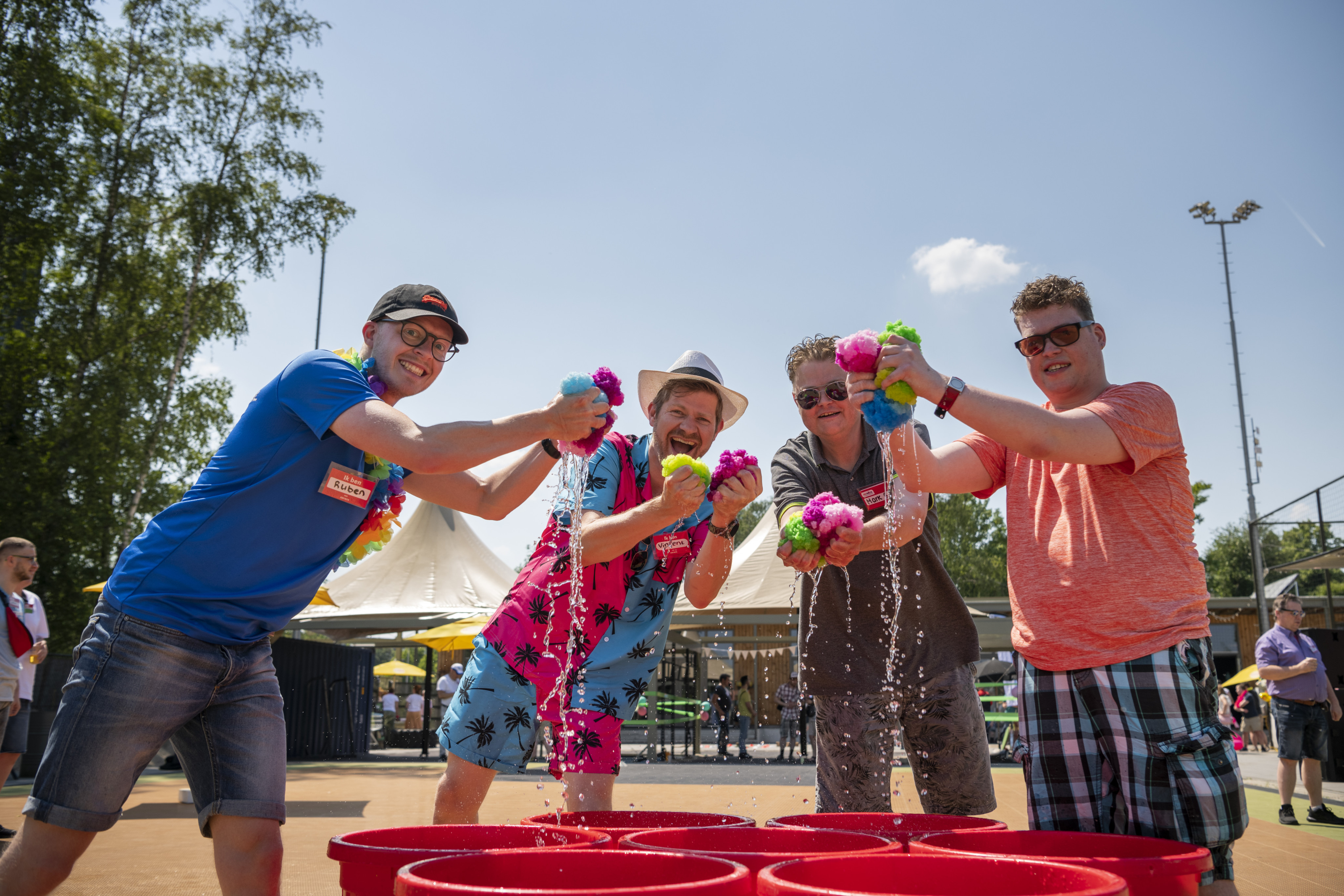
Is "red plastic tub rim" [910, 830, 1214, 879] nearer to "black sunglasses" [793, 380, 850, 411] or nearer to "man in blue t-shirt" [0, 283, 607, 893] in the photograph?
"man in blue t-shirt" [0, 283, 607, 893]

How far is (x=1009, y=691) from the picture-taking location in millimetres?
14227

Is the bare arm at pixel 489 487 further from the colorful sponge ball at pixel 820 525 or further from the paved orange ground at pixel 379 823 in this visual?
the paved orange ground at pixel 379 823

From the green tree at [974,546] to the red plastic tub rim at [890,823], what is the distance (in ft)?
175

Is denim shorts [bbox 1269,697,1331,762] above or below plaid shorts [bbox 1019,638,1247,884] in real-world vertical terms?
below

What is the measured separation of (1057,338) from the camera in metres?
2.59

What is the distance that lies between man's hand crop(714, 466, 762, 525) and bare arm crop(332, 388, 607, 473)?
0.86 metres

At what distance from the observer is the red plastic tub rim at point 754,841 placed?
1871 mm

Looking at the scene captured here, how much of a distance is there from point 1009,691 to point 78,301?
18.2m

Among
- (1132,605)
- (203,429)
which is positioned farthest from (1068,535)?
(203,429)

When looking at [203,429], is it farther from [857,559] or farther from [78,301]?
[857,559]

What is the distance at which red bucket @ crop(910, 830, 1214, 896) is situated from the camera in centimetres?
151

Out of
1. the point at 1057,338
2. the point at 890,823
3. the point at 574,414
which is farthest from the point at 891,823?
the point at 1057,338

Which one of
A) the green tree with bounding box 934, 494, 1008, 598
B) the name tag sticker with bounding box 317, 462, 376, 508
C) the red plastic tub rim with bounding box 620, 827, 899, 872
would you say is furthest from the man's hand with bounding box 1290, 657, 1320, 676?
the green tree with bounding box 934, 494, 1008, 598

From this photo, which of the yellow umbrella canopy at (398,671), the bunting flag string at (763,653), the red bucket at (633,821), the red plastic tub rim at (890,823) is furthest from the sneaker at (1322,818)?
the bunting flag string at (763,653)
